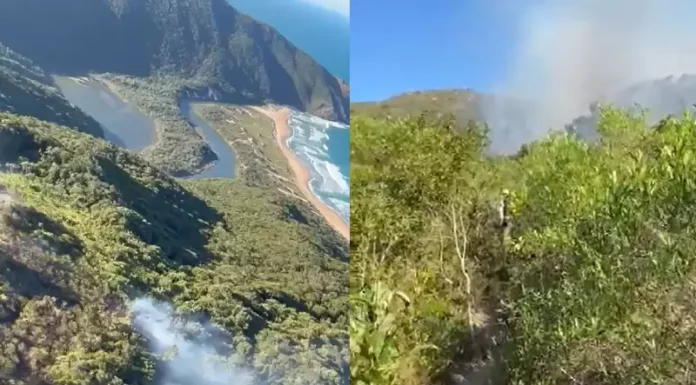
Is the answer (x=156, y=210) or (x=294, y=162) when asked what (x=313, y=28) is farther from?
(x=156, y=210)

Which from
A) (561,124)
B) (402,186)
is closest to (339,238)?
(402,186)

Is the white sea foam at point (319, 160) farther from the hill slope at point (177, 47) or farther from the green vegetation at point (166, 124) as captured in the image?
the green vegetation at point (166, 124)

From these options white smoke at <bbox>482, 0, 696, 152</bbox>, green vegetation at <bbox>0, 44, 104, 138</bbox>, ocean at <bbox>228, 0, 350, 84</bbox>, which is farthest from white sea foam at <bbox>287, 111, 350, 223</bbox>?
green vegetation at <bbox>0, 44, 104, 138</bbox>

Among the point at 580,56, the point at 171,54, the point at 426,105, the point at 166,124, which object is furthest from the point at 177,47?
the point at 580,56

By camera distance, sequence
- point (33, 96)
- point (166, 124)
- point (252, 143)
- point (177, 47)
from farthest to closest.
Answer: point (252, 143)
point (177, 47)
point (166, 124)
point (33, 96)

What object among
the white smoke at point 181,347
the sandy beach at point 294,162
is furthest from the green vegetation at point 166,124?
the white smoke at point 181,347

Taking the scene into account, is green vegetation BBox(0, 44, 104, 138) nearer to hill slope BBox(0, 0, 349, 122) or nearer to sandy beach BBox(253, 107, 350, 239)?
hill slope BBox(0, 0, 349, 122)
